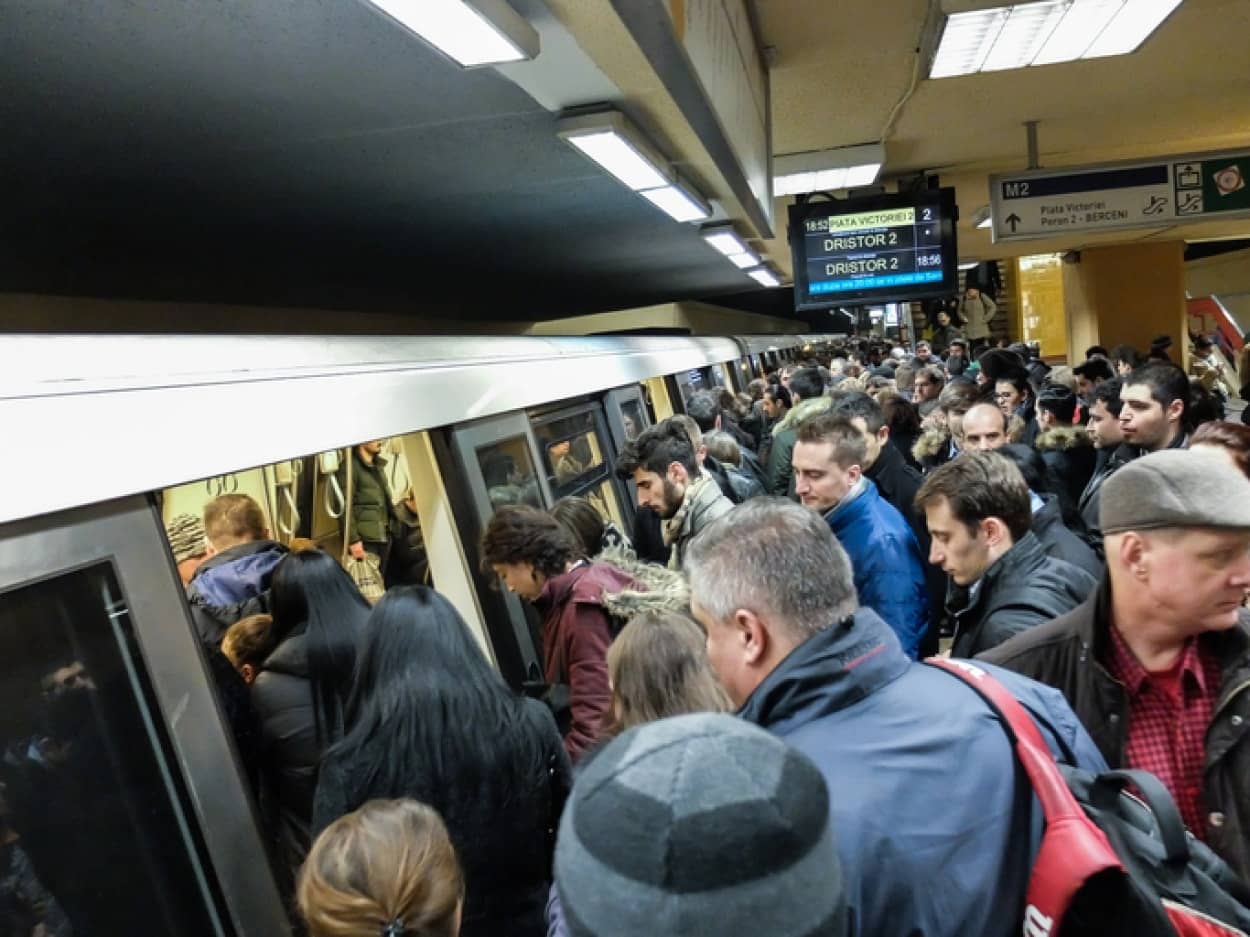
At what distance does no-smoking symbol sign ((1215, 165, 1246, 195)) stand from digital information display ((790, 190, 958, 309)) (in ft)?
5.73

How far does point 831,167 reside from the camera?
655 cm

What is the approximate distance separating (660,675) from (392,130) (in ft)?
7.52

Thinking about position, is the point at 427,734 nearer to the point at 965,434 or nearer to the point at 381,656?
the point at 381,656

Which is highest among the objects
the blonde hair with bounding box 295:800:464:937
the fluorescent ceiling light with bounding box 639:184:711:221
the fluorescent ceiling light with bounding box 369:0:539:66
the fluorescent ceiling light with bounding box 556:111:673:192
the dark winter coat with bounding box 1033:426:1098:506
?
the fluorescent ceiling light with bounding box 369:0:539:66

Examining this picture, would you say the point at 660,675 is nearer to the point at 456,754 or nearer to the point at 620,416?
the point at 456,754

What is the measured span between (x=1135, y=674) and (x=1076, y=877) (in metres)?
0.84

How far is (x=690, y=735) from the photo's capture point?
34.4 inches

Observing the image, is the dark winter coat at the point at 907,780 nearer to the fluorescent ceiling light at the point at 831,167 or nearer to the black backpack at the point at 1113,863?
the black backpack at the point at 1113,863

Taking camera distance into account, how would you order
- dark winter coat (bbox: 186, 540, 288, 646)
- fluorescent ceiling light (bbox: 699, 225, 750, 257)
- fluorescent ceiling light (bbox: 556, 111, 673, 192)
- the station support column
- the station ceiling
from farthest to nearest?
the station support column < fluorescent ceiling light (bbox: 699, 225, 750, 257) < dark winter coat (bbox: 186, 540, 288, 646) < fluorescent ceiling light (bbox: 556, 111, 673, 192) < the station ceiling

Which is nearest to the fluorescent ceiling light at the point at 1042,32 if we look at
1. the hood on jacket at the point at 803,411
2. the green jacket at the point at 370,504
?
the hood on jacket at the point at 803,411

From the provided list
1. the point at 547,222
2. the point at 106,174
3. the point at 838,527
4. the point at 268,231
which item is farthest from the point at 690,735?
the point at 547,222

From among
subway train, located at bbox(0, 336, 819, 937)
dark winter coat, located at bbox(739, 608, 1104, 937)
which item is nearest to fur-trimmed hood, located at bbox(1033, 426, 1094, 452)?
subway train, located at bbox(0, 336, 819, 937)

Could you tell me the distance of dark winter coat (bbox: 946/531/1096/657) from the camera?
2266 mm

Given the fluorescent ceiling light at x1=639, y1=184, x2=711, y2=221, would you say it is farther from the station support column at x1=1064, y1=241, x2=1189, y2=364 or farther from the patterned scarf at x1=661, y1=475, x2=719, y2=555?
the station support column at x1=1064, y1=241, x2=1189, y2=364
